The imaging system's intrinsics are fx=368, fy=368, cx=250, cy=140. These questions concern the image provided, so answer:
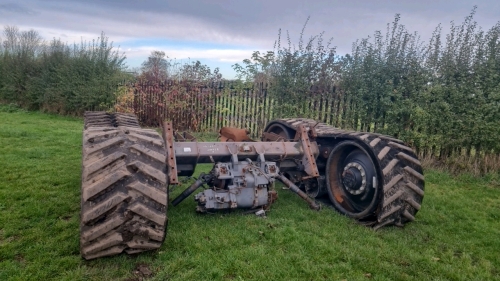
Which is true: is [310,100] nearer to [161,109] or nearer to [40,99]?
[161,109]

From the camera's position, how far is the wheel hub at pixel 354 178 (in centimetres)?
458

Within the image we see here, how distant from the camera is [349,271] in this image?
3.28 meters

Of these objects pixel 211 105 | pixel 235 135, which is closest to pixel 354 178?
pixel 235 135

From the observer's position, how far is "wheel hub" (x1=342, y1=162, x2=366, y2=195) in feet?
15.0

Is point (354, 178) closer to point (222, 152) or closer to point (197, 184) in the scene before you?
point (222, 152)

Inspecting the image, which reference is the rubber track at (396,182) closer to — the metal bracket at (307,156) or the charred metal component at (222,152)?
the metal bracket at (307,156)

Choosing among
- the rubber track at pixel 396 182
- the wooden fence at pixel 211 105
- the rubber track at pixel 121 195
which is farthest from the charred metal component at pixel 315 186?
the wooden fence at pixel 211 105

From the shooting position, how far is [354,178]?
4629 mm

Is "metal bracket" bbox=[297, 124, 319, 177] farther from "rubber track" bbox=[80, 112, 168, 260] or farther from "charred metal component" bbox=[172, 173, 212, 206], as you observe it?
"rubber track" bbox=[80, 112, 168, 260]

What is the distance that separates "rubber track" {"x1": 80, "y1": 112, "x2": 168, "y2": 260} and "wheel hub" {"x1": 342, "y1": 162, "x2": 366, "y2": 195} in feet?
8.24

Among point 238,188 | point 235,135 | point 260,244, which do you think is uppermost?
point 235,135

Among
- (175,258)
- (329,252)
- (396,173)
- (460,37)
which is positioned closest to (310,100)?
(460,37)

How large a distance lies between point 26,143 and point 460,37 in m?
A: 9.99

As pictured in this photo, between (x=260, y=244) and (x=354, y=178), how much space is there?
1.64m
